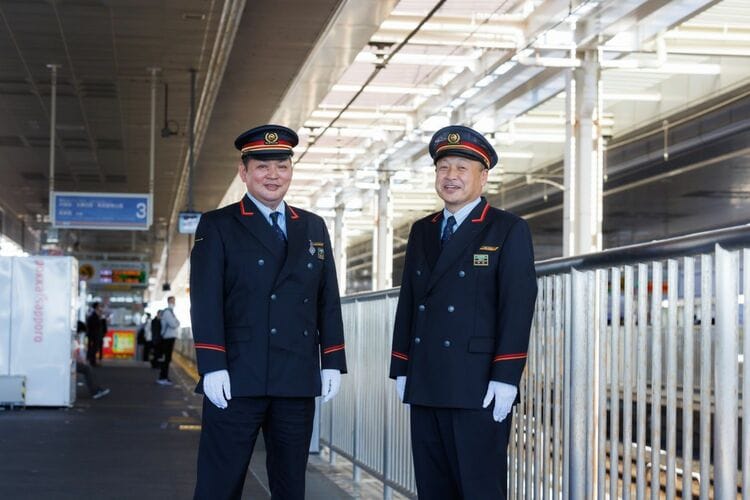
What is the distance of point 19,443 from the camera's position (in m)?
10.2

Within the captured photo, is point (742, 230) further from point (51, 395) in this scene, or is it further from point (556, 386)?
point (51, 395)

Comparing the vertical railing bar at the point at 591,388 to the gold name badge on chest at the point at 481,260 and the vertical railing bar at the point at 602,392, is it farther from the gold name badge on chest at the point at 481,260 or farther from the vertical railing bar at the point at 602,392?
the gold name badge on chest at the point at 481,260

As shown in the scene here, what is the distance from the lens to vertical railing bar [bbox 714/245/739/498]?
3.24 metres

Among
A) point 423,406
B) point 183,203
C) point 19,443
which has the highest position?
point 183,203

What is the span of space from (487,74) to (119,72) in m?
5.82

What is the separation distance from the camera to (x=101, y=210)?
22156 mm

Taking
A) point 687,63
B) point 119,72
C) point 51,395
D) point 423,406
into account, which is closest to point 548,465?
point 423,406

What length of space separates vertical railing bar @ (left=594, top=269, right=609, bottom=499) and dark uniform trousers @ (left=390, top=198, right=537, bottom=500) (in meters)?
0.33

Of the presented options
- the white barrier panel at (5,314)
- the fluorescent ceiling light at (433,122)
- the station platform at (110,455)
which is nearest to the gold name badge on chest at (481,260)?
the station platform at (110,455)

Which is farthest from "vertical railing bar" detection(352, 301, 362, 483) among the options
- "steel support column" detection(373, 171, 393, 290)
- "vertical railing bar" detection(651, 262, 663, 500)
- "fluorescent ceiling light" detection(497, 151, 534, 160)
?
"steel support column" detection(373, 171, 393, 290)

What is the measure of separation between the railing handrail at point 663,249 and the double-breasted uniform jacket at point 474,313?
307mm

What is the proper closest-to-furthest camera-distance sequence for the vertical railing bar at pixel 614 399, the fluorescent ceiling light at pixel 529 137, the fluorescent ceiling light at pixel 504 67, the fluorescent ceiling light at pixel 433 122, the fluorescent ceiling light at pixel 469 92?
the vertical railing bar at pixel 614 399
the fluorescent ceiling light at pixel 504 67
the fluorescent ceiling light at pixel 469 92
the fluorescent ceiling light at pixel 529 137
the fluorescent ceiling light at pixel 433 122

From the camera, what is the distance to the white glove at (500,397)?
12.7 feet

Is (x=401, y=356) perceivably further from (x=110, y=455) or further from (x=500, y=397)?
(x=110, y=455)
